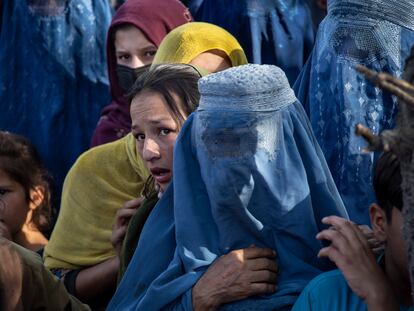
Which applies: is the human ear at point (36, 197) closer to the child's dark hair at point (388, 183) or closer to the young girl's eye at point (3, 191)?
the young girl's eye at point (3, 191)

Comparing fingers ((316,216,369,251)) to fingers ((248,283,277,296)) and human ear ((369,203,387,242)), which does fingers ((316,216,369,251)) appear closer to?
human ear ((369,203,387,242))

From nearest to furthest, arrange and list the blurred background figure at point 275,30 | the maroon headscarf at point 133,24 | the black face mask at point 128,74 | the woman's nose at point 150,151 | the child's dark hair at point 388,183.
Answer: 1. the child's dark hair at point 388,183
2. the woman's nose at point 150,151
3. the black face mask at point 128,74
4. the maroon headscarf at point 133,24
5. the blurred background figure at point 275,30

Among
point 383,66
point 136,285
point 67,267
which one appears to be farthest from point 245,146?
point 67,267

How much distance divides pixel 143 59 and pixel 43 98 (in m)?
1.03

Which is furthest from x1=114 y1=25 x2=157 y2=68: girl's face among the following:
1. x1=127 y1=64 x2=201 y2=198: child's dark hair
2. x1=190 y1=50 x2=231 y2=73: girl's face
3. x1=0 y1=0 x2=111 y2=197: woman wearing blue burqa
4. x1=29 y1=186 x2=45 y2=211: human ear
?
x1=127 y1=64 x2=201 y2=198: child's dark hair

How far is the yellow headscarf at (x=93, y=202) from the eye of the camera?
4355 millimetres

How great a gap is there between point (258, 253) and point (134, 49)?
1.93 meters

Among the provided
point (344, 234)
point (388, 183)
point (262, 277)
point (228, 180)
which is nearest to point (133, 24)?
point (228, 180)

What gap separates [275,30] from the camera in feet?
17.3

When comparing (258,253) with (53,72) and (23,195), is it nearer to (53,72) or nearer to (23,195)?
(23,195)

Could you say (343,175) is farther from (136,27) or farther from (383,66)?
(136,27)

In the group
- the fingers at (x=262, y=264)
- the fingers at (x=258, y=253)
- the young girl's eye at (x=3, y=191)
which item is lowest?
the young girl's eye at (x=3, y=191)

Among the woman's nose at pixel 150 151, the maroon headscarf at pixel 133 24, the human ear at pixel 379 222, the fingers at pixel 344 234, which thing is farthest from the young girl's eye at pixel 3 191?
the human ear at pixel 379 222

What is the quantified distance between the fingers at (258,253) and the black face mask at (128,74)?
1737 mm
